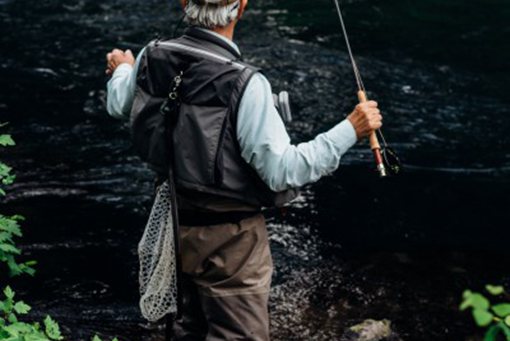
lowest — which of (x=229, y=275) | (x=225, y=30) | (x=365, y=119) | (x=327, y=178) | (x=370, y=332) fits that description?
(x=327, y=178)

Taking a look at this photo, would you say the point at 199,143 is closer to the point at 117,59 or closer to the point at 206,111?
the point at 206,111

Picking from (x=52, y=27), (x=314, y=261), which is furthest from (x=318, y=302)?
(x=52, y=27)

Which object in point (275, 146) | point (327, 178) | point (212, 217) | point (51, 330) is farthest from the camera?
point (327, 178)

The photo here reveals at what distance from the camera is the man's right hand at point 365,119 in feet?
10.6

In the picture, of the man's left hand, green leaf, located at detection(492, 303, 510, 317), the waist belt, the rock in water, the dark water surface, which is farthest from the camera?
the dark water surface

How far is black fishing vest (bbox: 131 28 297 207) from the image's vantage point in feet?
10.4

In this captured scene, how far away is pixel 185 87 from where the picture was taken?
3221 mm

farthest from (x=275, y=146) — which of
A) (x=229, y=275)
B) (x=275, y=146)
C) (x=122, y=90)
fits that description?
(x=122, y=90)

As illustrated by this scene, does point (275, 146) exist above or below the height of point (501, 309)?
below

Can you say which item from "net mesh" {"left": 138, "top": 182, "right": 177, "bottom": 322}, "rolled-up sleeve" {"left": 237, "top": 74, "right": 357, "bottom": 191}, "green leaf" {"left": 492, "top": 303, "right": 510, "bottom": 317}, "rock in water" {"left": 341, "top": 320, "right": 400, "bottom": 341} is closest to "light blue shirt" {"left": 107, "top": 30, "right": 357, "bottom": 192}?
"rolled-up sleeve" {"left": 237, "top": 74, "right": 357, "bottom": 191}

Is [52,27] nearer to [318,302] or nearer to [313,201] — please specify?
→ [313,201]

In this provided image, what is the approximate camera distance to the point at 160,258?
3520 mm

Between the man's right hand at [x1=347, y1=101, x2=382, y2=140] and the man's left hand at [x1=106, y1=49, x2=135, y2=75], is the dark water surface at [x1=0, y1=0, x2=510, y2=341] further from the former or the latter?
the man's right hand at [x1=347, y1=101, x2=382, y2=140]

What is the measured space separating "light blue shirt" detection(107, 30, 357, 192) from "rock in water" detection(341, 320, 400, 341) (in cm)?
221
